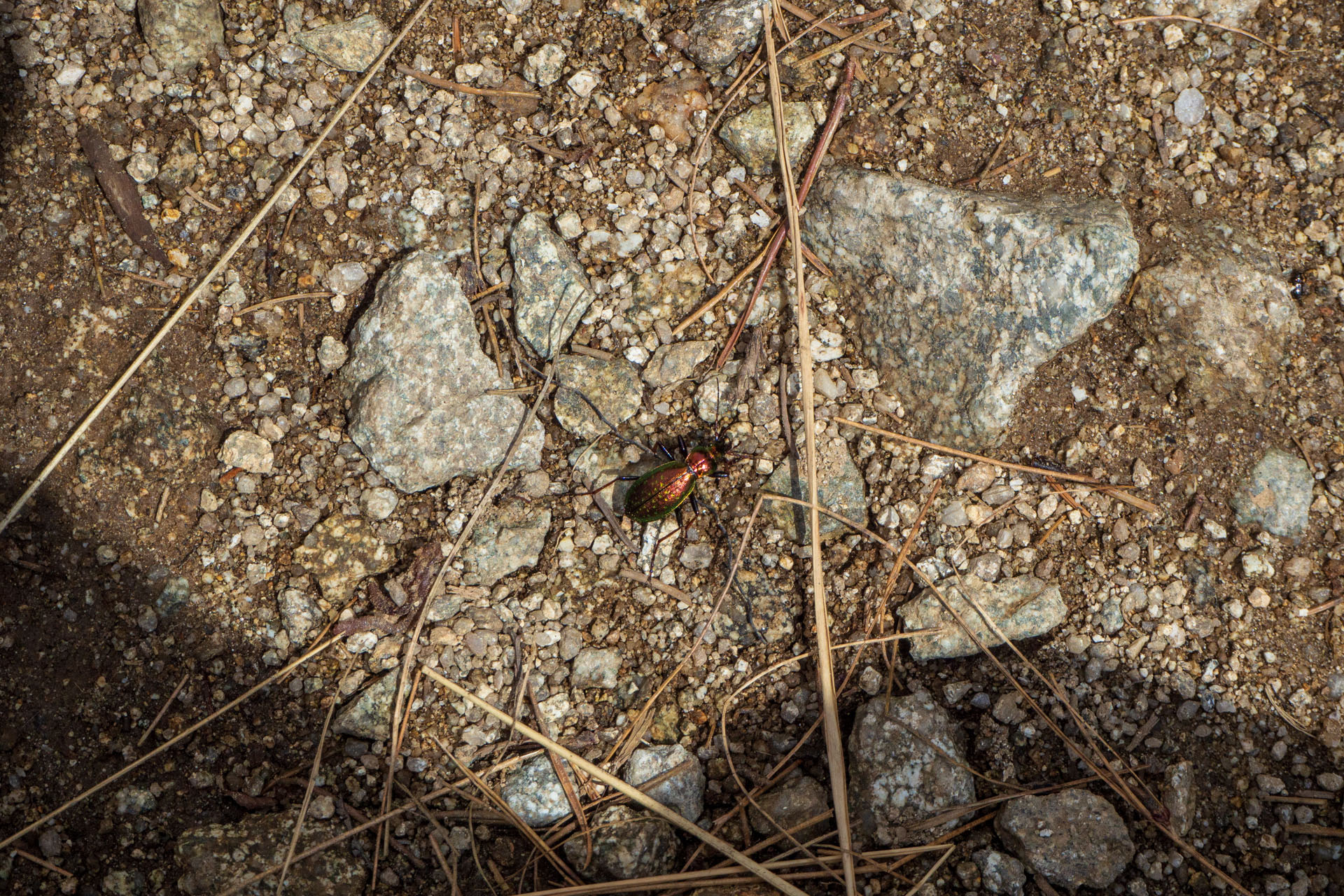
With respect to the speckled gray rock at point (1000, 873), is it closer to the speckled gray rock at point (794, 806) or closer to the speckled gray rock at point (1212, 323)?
the speckled gray rock at point (794, 806)

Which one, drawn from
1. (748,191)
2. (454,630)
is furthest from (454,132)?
(454,630)

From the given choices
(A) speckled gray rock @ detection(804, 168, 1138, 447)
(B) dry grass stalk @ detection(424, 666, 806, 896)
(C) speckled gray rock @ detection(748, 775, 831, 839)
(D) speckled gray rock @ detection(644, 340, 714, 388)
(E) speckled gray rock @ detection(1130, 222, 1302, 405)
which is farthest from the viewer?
(D) speckled gray rock @ detection(644, 340, 714, 388)

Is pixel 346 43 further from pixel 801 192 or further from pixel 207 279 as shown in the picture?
pixel 801 192

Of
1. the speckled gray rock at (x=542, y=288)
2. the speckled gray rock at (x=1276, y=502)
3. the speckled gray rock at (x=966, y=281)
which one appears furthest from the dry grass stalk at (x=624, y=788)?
the speckled gray rock at (x=1276, y=502)

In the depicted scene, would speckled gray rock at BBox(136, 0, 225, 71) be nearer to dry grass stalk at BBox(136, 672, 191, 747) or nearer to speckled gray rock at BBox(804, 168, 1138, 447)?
dry grass stalk at BBox(136, 672, 191, 747)

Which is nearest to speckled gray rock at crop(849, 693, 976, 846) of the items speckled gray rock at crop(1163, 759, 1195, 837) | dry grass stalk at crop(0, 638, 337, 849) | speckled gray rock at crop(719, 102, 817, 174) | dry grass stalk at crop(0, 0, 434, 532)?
speckled gray rock at crop(1163, 759, 1195, 837)

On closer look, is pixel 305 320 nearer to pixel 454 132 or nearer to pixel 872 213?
pixel 454 132
